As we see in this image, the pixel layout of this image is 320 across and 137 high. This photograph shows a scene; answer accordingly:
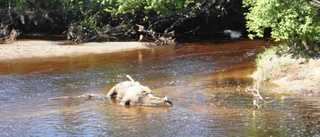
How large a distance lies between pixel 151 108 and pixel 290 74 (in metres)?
5.26

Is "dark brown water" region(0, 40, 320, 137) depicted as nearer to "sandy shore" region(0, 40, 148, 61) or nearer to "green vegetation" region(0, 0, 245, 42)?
"sandy shore" region(0, 40, 148, 61)

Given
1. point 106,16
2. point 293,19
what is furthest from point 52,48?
point 293,19

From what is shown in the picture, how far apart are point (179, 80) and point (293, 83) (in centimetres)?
356

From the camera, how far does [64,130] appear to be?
11656 mm

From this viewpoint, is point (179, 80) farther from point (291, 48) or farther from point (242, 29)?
point (242, 29)

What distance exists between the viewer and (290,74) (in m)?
16.7

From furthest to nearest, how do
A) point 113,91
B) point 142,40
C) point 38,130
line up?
point 142,40
point 113,91
point 38,130

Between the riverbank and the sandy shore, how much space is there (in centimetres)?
865

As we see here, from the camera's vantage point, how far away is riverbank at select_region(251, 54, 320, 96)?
15734 millimetres

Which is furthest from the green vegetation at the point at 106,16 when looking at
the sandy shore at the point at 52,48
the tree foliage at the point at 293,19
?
the tree foliage at the point at 293,19

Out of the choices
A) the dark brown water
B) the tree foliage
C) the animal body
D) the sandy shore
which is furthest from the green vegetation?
the animal body

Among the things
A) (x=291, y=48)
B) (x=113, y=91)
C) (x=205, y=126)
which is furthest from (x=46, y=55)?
(x=205, y=126)

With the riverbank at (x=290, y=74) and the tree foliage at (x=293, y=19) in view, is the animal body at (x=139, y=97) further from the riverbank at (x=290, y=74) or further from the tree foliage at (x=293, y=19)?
A: the tree foliage at (x=293, y=19)

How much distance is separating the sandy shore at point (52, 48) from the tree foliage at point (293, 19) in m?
8.99
